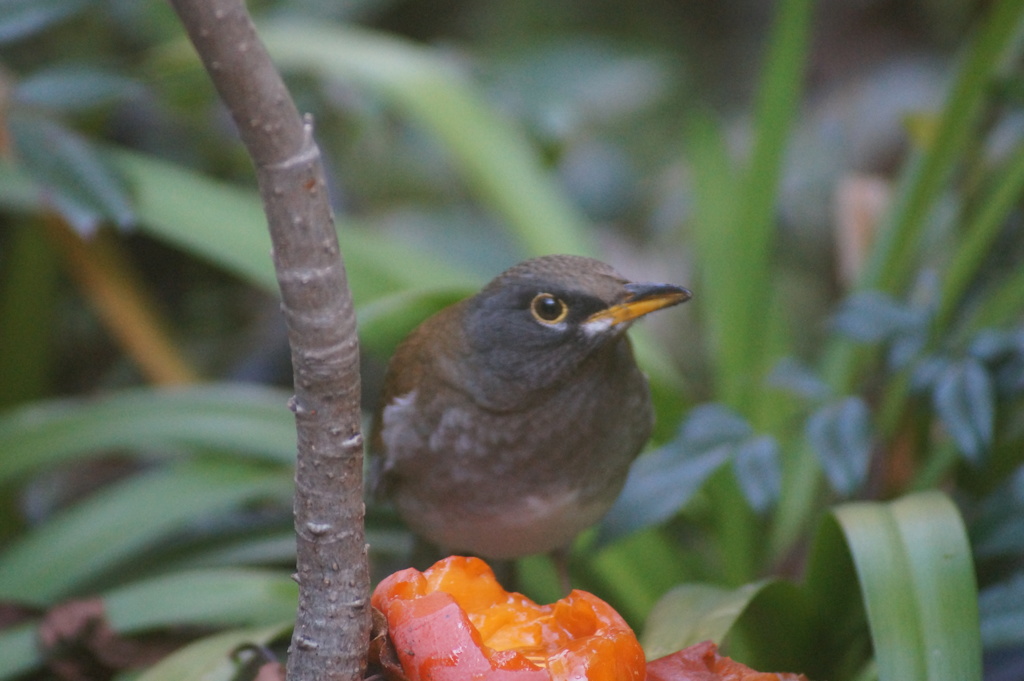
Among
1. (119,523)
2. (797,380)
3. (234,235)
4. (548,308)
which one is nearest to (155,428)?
(119,523)

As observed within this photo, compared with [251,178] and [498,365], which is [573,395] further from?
[251,178]

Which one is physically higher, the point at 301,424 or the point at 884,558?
the point at 301,424

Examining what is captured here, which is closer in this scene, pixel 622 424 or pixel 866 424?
pixel 622 424

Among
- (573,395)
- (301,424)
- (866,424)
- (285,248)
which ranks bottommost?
(866,424)

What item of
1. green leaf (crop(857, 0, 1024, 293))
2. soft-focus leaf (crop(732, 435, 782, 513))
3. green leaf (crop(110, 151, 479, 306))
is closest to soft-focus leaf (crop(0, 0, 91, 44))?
green leaf (crop(110, 151, 479, 306))

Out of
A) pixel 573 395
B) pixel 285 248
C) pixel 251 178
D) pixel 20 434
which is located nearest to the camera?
pixel 285 248

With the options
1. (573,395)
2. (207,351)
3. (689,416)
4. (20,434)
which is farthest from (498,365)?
(207,351)
